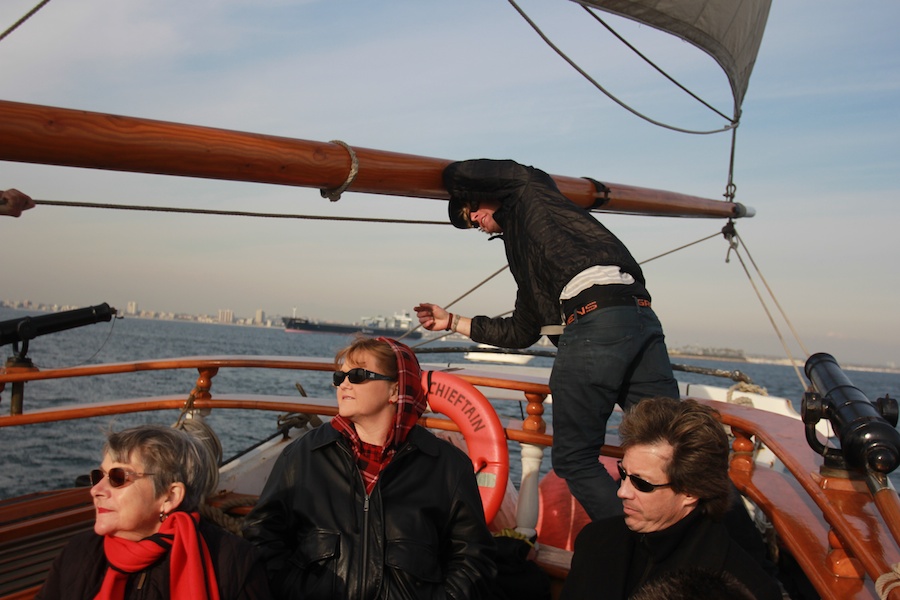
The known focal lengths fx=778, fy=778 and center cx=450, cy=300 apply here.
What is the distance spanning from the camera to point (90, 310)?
183 inches

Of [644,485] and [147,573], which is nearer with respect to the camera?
[147,573]

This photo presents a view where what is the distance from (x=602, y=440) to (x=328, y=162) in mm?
1518

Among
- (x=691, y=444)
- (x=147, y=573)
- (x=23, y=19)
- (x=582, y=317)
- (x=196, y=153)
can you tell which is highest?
(x=23, y=19)

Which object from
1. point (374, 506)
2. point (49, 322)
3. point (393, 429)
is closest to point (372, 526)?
point (374, 506)

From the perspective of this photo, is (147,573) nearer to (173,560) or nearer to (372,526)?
(173,560)

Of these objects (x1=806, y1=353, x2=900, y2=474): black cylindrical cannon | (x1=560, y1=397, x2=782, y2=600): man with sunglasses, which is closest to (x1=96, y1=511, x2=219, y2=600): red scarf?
(x1=560, y1=397, x2=782, y2=600): man with sunglasses

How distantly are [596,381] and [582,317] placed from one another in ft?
0.76

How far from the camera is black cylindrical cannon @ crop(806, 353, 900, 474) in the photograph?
2.19 metres

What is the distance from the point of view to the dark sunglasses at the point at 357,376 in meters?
2.50

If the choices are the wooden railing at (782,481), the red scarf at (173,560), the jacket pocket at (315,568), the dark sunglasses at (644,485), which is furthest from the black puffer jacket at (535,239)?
the red scarf at (173,560)

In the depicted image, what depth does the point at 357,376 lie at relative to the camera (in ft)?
8.21

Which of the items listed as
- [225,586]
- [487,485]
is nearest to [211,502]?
[487,485]

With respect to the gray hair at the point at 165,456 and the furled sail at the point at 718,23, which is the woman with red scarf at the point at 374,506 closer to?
the gray hair at the point at 165,456

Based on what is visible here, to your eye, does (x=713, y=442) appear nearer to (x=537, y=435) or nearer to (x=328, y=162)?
(x=537, y=435)
